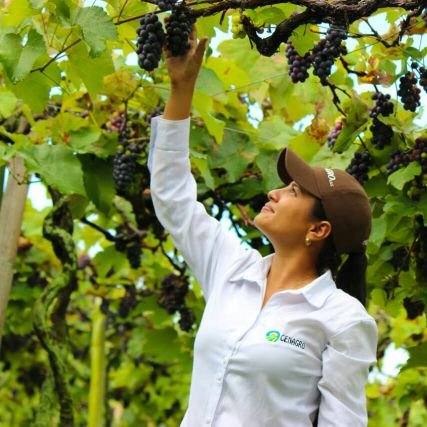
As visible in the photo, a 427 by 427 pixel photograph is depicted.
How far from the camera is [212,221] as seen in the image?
2.66 metres

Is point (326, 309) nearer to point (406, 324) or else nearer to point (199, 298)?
point (199, 298)

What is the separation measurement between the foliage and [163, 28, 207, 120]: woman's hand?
11 cm

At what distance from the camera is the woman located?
90.7 inches

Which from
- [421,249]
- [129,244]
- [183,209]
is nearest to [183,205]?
[183,209]

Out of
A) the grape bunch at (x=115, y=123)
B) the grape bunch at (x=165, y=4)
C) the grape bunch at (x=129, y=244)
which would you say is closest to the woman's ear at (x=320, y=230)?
the grape bunch at (x=165, y=4)

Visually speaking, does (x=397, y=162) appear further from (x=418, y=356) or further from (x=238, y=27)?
(x=238, y=27)

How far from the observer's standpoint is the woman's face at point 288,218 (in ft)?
8.20

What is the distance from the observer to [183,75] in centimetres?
252

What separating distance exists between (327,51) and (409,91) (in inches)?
12.5

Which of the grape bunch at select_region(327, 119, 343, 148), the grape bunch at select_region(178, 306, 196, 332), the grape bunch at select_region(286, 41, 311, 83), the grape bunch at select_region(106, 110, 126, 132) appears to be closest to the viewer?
the grape bunch at select_region(286, 41, 311, 83)

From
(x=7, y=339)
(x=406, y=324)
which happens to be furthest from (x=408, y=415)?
(x=7, y=339)

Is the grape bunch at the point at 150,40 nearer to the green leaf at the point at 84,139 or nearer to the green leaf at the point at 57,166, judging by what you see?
the green leaf at the point at 57,166

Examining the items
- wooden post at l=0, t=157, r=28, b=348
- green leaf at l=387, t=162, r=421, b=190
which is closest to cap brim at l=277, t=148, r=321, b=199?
green leaf at l=387, t=162, r=421, b=190

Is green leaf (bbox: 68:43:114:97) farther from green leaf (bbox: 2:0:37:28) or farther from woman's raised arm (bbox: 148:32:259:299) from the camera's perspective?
woman's raised arm (bbox: 148:32:259:299)
